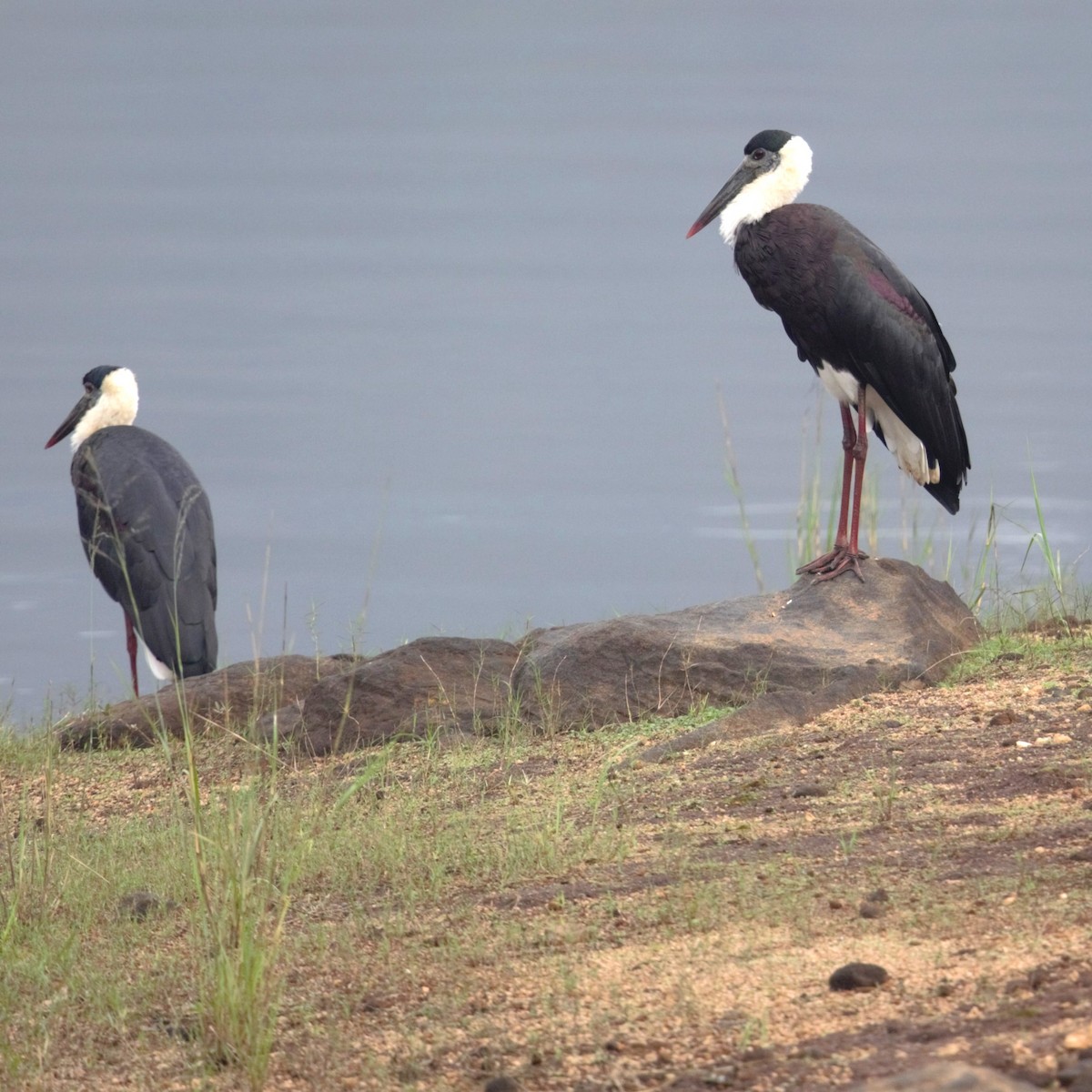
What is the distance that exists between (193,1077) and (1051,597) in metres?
5.04

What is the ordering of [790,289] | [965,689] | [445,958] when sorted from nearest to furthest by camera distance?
1. [445,958]
2. [965,689]
3. [790,289]

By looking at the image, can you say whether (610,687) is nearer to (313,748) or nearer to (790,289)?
(313,748)

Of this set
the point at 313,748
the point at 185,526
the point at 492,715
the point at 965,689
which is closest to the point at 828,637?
the point at 965,689

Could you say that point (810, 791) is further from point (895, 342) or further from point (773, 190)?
point (773, 190)

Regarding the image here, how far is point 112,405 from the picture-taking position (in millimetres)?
8805

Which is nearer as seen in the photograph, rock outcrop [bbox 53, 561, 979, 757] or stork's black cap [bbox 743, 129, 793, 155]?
rock outcrop [bbox 53, 561, 979, 757]

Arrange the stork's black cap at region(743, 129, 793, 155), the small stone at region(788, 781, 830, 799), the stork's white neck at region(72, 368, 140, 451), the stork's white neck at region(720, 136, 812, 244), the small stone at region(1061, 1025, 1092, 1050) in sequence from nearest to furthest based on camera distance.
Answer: the small stone at region(1061, 1025, 1092, 1050), the small stone at region(788, 781, 830, 799), the stork's white neck at region(720, 136, 812, 244), the stork's black cap at region(743, 129, 793, 155), the stork's white neck at region(72, 368, 140, 451)

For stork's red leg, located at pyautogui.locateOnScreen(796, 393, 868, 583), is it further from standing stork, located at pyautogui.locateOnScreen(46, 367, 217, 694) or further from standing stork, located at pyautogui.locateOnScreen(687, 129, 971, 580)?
standing stork, located at pyautogui.locateOnScreen(46, 367, 217, 694)

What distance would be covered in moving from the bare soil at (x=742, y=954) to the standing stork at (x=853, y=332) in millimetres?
2330

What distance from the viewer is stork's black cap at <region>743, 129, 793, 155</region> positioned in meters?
7.24

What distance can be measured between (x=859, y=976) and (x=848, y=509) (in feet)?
13.0

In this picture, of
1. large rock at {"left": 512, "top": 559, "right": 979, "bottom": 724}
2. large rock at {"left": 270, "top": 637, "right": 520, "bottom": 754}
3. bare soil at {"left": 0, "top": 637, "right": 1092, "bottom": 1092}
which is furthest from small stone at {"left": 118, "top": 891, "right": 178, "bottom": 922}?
large rock at {"left": 512, "top": 559, "right": 979, "bottom": 724}

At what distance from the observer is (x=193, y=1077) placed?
289 cm

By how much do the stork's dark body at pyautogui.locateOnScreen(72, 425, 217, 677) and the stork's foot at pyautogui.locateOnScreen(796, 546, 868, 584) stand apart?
99.3 inches
